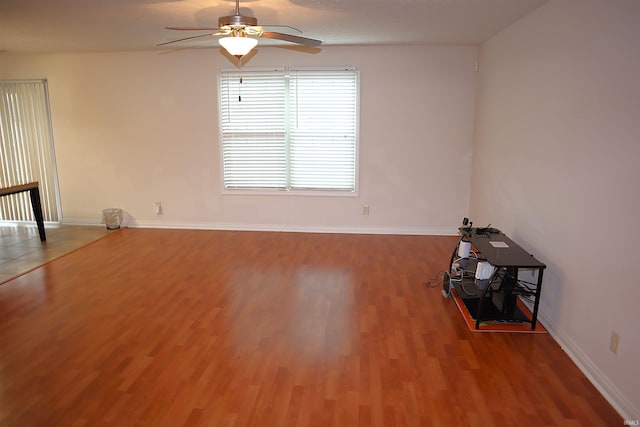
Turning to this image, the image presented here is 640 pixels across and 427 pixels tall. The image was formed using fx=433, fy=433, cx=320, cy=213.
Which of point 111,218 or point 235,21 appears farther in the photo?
point 111,218

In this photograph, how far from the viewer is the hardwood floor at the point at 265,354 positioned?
245 cm

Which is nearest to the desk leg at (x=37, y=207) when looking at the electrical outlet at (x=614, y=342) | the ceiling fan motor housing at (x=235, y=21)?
the ceiling fan motor housing at (x=235, y=21)

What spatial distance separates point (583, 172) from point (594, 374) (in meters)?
1.29

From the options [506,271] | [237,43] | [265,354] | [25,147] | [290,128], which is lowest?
[265,354]

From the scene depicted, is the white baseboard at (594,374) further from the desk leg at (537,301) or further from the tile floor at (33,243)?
the tile floor at (33,243)

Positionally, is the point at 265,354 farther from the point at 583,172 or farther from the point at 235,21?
the point at 583,172

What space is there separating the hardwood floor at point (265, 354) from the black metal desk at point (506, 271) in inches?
9.8

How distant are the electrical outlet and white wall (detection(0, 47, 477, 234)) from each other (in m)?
3.49

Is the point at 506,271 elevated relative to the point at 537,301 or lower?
elevated

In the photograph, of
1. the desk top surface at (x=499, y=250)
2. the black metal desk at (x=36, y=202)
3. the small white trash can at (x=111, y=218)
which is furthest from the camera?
the small white trash can at (x=111, y=218)

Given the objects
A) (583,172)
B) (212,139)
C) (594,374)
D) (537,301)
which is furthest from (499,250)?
(212,139)

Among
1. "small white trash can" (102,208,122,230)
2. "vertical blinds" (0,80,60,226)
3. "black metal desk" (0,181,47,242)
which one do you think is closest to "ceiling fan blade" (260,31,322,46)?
"black metal desk" (0,181,47,242)

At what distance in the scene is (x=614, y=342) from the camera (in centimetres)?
253

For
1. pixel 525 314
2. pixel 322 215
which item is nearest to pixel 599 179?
pixel 525 314
